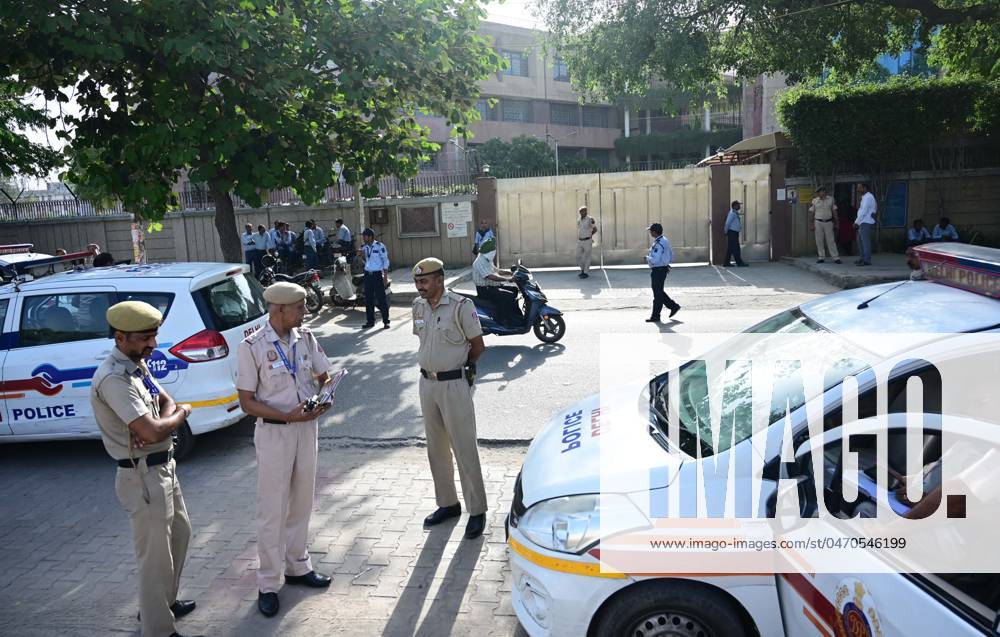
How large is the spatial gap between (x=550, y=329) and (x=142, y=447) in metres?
6.99

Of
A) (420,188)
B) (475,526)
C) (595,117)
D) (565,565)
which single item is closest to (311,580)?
(475,526)

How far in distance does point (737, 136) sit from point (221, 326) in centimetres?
4327

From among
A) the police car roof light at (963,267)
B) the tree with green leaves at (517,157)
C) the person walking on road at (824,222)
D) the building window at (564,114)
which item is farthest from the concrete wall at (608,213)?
the building window at (564,114)

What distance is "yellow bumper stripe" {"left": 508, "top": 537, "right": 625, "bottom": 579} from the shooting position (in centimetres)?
291

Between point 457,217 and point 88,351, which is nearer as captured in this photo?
point 88,351

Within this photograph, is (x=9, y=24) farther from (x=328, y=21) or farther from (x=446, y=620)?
(x=446, y=620)

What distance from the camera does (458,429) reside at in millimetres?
4656

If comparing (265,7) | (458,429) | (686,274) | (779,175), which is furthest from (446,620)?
(779,175)

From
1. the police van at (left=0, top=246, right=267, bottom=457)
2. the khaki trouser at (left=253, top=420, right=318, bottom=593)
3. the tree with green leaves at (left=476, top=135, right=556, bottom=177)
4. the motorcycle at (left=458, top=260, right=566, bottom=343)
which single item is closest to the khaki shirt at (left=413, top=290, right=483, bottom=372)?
the khaki trouser at (left=253, top=420, right=318, bottom=593)

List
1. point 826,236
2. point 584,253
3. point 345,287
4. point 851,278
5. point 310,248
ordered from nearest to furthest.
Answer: point 345,287 → point 851,278 → point 826,236 → point 584,253 → point 310,248

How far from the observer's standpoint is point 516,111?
44.4m

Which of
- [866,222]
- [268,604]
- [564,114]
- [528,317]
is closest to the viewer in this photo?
[268,604]

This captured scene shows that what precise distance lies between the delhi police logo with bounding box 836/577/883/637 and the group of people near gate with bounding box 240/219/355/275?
16897mm

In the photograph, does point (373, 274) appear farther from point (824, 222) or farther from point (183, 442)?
point (824, 222)
